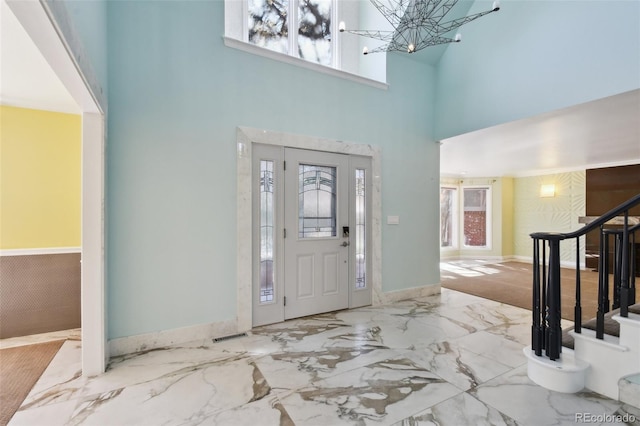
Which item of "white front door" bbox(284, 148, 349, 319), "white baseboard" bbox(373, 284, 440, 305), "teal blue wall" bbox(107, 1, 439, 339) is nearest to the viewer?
"teal blue wall" bbox(107, 1, 439, 339)

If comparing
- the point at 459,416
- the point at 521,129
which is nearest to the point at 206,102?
the point at 459,416

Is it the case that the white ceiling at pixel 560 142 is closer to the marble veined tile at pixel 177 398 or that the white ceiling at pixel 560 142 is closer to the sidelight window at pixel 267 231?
the sidelight window at pixel 267 231

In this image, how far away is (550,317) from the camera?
2250 mm

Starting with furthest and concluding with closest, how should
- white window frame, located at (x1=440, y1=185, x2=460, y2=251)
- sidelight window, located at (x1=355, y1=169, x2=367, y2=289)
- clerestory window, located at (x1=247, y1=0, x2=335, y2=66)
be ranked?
white window frame, located at (x1=440, y1=185, x2=460, y2=251) < sidelight window, located at (x1=355, y1=169, x2=367, y2=289) < clerestory window, located at (x1=247, y1=0, x2=335, y2=66)

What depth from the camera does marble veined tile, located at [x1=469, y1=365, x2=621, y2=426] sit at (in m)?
1.87

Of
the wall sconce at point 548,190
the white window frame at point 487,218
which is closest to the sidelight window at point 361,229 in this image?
the white window frame at point 487,218

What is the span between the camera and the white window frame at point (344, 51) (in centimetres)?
361

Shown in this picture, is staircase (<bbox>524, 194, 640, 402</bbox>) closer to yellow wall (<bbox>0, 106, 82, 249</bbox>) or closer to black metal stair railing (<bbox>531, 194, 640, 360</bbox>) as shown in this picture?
black metal stair railing (<bbox>531, 194, 640, 360</bbox>)

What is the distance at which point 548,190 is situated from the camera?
301 inches

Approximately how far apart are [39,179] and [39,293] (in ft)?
3.96

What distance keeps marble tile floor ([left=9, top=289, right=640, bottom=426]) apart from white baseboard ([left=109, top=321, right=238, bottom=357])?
0.30ft

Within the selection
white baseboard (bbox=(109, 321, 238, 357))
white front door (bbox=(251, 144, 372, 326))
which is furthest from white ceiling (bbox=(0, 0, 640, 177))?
white baseboard (bbox=(109, 321, 238, 357))

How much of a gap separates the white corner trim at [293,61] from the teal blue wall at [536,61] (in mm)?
1084

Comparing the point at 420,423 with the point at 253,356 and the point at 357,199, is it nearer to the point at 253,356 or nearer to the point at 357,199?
the point at 253,356
